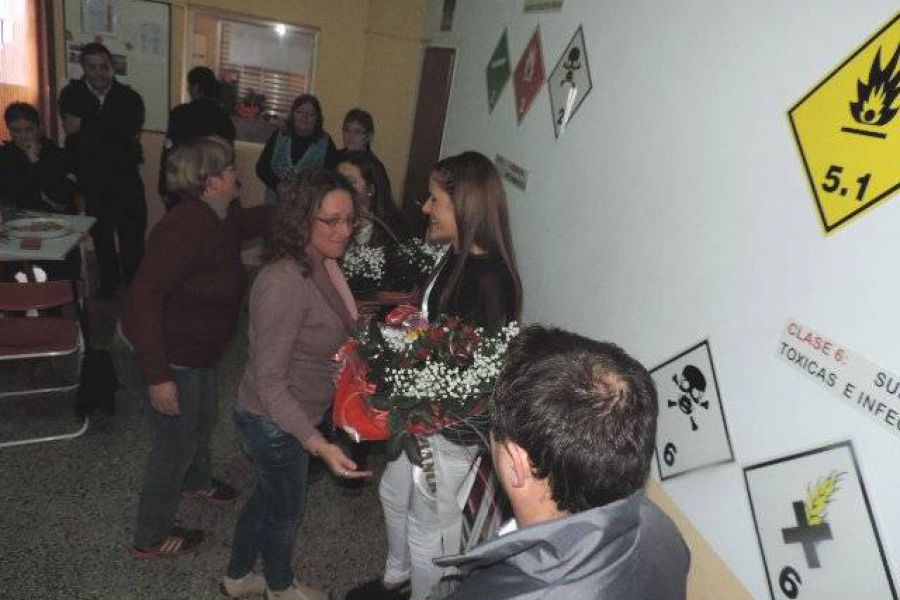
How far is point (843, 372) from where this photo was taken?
1.18m

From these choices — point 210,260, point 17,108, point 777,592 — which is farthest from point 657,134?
point 17,108

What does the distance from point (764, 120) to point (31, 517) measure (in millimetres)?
2932

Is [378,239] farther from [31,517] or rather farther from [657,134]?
[31,517]

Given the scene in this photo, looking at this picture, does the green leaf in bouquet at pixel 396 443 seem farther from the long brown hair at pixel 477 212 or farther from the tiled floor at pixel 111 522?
the tiled floor at pixel 111 522

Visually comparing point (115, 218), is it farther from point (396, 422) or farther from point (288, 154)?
point (396, 422)

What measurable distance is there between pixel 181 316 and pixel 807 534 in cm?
175

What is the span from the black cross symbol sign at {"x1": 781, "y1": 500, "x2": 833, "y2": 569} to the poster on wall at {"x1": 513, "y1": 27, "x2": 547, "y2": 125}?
2103mm

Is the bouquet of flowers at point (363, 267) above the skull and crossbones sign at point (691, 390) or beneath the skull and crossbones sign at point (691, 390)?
above

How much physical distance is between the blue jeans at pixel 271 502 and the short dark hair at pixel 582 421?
1001 millimetres

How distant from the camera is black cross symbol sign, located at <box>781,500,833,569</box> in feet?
3.98

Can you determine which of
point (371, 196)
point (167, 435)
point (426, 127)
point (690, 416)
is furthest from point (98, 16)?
point (690, 416)

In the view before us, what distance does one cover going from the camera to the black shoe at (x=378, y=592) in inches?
89.6

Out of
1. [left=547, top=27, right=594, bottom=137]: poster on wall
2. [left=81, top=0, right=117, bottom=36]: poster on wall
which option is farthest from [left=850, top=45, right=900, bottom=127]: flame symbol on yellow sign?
[left=81, top=0, right=117, bottom=36]: poster on wall

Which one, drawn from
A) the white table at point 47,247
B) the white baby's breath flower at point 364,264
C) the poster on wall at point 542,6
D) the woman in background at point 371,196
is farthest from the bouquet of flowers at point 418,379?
the white table at point 47,247
